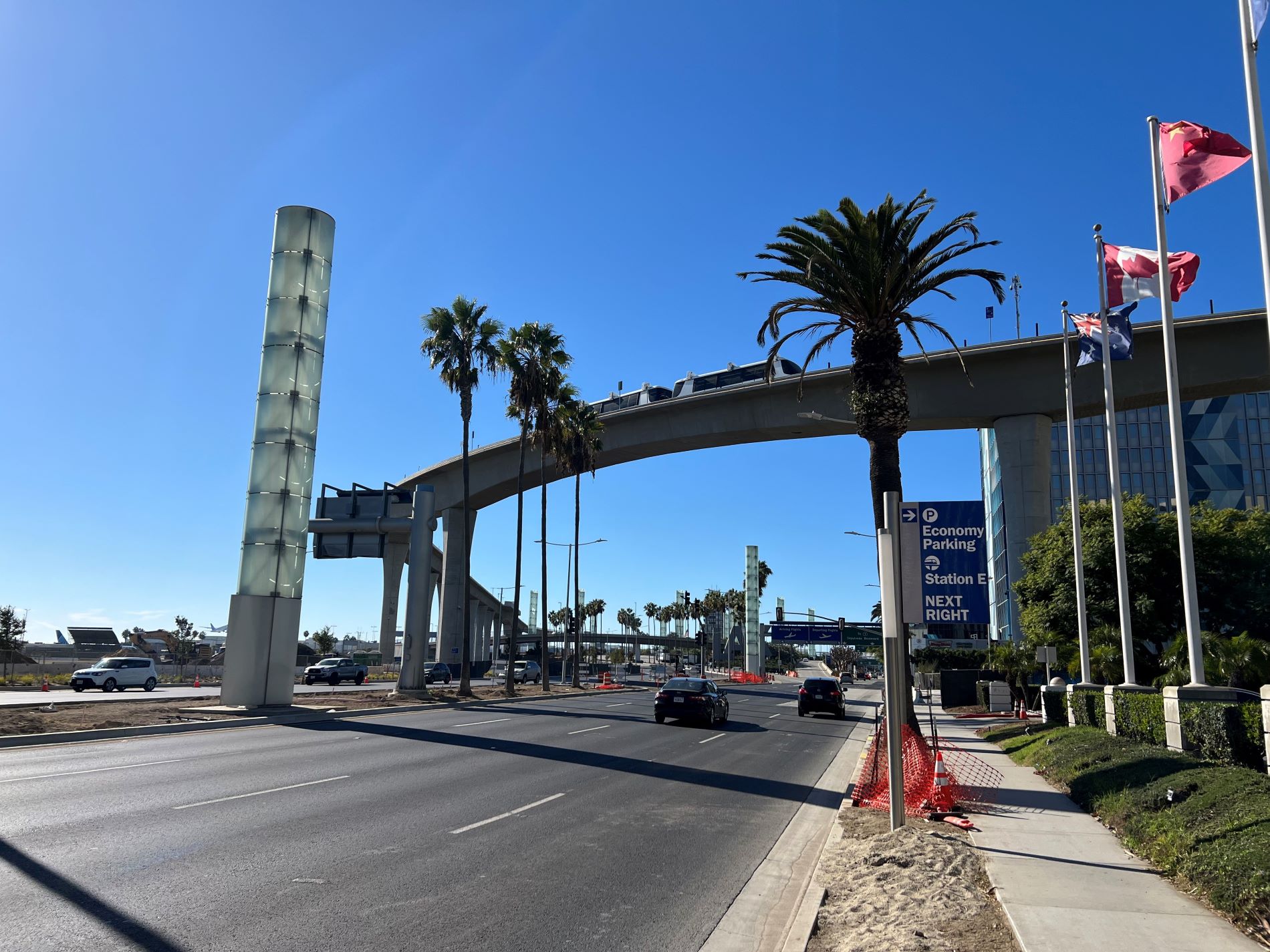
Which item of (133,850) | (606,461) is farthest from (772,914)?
(606,461)

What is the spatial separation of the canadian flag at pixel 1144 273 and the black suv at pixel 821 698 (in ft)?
68.7

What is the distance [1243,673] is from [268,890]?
66.5ft

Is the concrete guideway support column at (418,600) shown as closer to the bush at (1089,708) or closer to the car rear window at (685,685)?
the car rear window at (685,685)

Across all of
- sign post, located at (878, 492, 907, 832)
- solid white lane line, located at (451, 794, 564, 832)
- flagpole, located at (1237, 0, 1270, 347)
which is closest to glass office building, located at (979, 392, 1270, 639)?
flagpole, located at (1237, 0, 1270, 347)

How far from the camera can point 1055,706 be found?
26.1 metres

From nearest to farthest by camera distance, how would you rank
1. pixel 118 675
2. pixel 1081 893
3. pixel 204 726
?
1. pixel 1081 893
2. pixel 204 726
3. pixel 118 675

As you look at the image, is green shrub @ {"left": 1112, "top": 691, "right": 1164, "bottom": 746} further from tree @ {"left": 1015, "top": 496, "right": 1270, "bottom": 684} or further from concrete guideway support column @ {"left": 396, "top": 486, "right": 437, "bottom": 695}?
concrete guideway support column @ {"left": 396, "top": 486, "right": 437, "bottom": 695}

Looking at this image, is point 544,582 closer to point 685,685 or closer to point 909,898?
point 685,685

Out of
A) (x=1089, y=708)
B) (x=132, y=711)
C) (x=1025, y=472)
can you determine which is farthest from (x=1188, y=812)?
(x=1025, y=472)

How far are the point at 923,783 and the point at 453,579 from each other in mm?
45795

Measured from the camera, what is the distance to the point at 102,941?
602cm

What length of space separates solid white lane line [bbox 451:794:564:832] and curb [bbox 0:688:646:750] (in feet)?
38.6

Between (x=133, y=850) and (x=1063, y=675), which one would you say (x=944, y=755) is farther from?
(x=1063, y=675)

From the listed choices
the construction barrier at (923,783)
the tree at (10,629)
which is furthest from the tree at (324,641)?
the construction barrier at (923,783)
